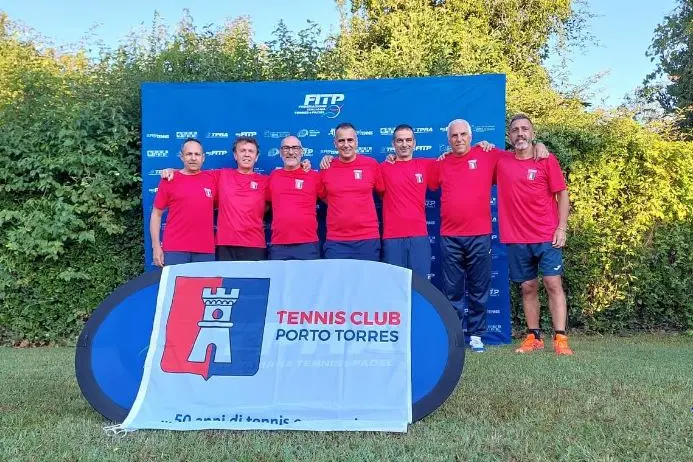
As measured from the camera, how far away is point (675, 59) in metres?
19.3

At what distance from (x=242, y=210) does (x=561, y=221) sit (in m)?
2.82

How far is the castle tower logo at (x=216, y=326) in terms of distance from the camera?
118 inches

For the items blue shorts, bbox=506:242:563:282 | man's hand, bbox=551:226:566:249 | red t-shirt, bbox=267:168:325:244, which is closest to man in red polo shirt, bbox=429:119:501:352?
blue shorts, bbox=506:242:563:282

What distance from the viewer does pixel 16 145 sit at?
19.6 ft

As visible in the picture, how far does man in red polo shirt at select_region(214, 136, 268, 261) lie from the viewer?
17.1ft

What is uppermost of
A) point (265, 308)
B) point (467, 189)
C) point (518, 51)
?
point (518, 51)

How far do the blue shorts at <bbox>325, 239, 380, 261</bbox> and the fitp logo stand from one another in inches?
78.2

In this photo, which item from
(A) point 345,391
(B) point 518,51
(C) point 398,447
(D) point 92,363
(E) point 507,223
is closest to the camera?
(C) point 398,447

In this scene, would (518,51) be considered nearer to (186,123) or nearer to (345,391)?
(186,123)

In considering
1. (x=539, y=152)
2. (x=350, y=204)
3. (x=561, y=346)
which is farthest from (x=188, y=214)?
(x=561, y=346)

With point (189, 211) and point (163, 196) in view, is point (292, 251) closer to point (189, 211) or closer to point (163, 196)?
point (189, 211)

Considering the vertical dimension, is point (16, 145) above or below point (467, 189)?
above

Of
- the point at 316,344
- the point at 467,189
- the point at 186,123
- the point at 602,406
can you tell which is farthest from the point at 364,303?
the point at 186,123

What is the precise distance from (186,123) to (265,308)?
341 centimetres
